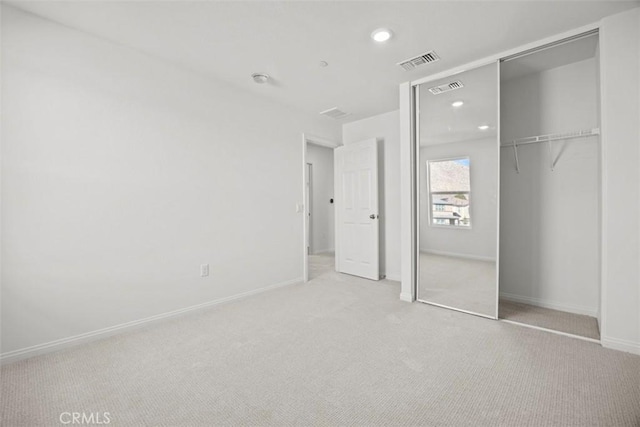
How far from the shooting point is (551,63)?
2891 millimetres

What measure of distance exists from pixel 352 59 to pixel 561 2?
5.26 ft

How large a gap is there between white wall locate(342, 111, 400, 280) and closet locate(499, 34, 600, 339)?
1.37 m

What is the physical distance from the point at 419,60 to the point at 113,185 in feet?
10.2

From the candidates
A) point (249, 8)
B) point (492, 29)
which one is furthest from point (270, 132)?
point (492, 29)

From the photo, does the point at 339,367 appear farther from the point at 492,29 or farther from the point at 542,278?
the point at 492,29

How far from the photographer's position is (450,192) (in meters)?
3.23

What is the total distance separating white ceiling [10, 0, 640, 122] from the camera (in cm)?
208

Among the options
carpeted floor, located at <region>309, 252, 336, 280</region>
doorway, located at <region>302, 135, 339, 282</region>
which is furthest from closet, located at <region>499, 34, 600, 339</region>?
doorway, located at <region>302, 135, 339, 282</region>

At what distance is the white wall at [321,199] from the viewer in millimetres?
6824

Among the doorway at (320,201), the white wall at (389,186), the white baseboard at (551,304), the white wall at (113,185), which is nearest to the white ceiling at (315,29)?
the white wall at (113,185)

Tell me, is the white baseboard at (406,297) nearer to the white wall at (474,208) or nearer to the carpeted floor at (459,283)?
the carpeted floor at (459,283)

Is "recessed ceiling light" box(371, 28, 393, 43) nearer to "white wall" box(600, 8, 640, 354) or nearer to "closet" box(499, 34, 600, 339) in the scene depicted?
"closet" box(499, 34, 600, 339)

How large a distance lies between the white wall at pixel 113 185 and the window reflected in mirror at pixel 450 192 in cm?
213
